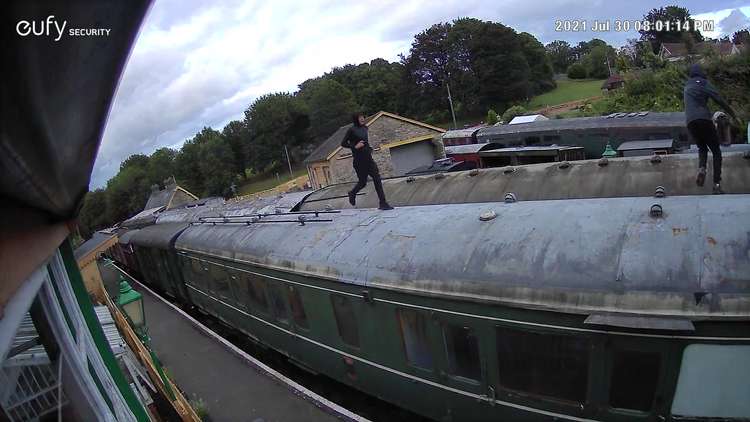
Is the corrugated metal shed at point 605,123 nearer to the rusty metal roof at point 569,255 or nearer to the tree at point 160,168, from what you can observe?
the rusty metal roof at point 569,255

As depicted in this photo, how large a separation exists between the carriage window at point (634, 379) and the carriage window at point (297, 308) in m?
5.33

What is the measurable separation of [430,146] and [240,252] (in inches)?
995

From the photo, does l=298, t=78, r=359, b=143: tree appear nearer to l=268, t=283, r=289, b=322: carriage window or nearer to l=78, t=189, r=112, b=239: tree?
l=78, t=189, r=112, b=239: tree

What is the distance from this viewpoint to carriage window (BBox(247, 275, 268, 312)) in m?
9.85

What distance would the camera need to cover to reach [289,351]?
9.64 m

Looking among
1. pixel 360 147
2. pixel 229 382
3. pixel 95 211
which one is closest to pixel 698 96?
pixel 360 147

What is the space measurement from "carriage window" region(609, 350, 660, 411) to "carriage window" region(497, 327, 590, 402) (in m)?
0.27

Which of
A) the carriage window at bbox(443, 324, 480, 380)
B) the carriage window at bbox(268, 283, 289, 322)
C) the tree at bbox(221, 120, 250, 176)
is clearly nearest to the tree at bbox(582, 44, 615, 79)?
the tree at bbox(221, 120, 250, 176)

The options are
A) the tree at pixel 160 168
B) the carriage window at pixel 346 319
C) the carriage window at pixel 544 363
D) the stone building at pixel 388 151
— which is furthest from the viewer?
the tree at pixel 160 168

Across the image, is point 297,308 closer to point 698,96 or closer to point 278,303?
point 278,303

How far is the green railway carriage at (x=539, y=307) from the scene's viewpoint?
4.25 m

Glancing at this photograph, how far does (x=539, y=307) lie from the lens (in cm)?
494

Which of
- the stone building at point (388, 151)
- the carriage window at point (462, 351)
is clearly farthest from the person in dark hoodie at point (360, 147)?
the stone building at point (388, 151)

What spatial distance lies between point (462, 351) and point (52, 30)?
5.40m
